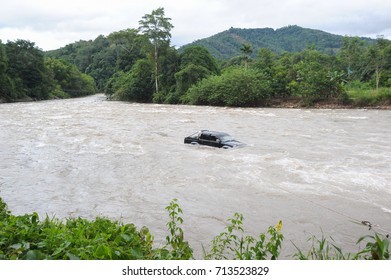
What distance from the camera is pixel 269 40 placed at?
153375mm

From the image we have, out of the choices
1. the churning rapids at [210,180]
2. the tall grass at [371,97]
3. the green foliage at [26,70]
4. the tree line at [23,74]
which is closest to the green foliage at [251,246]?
the churning rapids at [210,180]

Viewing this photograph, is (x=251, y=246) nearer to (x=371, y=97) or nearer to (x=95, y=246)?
(x=95, y=246)

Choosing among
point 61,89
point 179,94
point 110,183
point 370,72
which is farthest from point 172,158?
point 61,89

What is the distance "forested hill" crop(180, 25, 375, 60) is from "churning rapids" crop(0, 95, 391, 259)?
10244 centimetres

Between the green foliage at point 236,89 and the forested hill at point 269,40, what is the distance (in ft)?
249

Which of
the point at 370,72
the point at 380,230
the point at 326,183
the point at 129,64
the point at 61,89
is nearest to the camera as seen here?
the point at 380,230

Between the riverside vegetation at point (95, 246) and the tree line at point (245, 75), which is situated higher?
the tree line at point (245, 75)

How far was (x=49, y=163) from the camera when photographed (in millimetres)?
13812

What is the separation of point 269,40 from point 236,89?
401 ft

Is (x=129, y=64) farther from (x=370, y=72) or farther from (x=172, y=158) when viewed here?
(x=172, y=158)

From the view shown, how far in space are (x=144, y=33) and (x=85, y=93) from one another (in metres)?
44.5

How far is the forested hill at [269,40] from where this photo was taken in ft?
420

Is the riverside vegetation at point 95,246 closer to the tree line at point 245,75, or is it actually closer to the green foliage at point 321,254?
the green foliage at point 321,254

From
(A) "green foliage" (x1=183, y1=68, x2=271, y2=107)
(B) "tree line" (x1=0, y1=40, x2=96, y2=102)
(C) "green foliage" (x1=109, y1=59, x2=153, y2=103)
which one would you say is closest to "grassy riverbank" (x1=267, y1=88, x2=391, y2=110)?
(A) "green foliage" (x1=183, y1=68, x2=271, y2=107)
